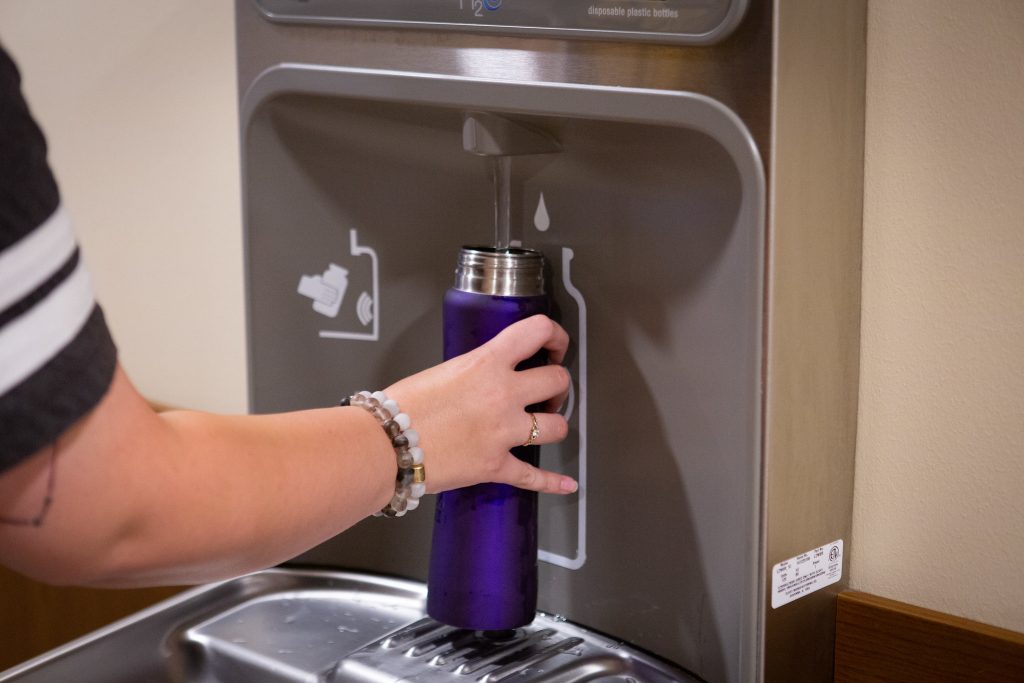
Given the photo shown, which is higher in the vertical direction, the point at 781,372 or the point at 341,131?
the point at 341,131

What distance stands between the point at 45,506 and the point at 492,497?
0.29 metres

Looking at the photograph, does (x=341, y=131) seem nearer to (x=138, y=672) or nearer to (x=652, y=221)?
(x=652, y=221)

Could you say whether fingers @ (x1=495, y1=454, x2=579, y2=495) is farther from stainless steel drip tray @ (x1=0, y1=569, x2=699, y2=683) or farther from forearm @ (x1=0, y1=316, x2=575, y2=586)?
stainless steel drip tray @ (x1=0, y1=569, x2=699, y2=683)

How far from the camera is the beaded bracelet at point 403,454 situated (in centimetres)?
59

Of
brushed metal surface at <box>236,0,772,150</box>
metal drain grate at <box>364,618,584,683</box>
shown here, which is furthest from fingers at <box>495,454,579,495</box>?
brushed metal surface at <box>236,0,772,150</box>

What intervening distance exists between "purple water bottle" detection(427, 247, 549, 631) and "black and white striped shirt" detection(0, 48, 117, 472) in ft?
0.88

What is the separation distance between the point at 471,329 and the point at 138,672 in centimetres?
A: 33

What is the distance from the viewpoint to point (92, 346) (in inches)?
17.2

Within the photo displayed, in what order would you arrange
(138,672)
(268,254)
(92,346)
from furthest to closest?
1. (268,254)
2. (138,672)
3. (92,346)

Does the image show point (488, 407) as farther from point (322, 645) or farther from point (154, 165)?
point (154, 165)

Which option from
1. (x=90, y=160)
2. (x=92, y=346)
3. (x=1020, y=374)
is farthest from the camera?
(x=90, y=160)

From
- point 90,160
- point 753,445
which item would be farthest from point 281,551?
point 90,160

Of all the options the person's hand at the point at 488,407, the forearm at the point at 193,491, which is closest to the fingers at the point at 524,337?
the person's hand at the point at 488,407

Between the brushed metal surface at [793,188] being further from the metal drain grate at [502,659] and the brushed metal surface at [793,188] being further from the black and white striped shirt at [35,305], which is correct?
the black and white striped shirt at [35,305]
